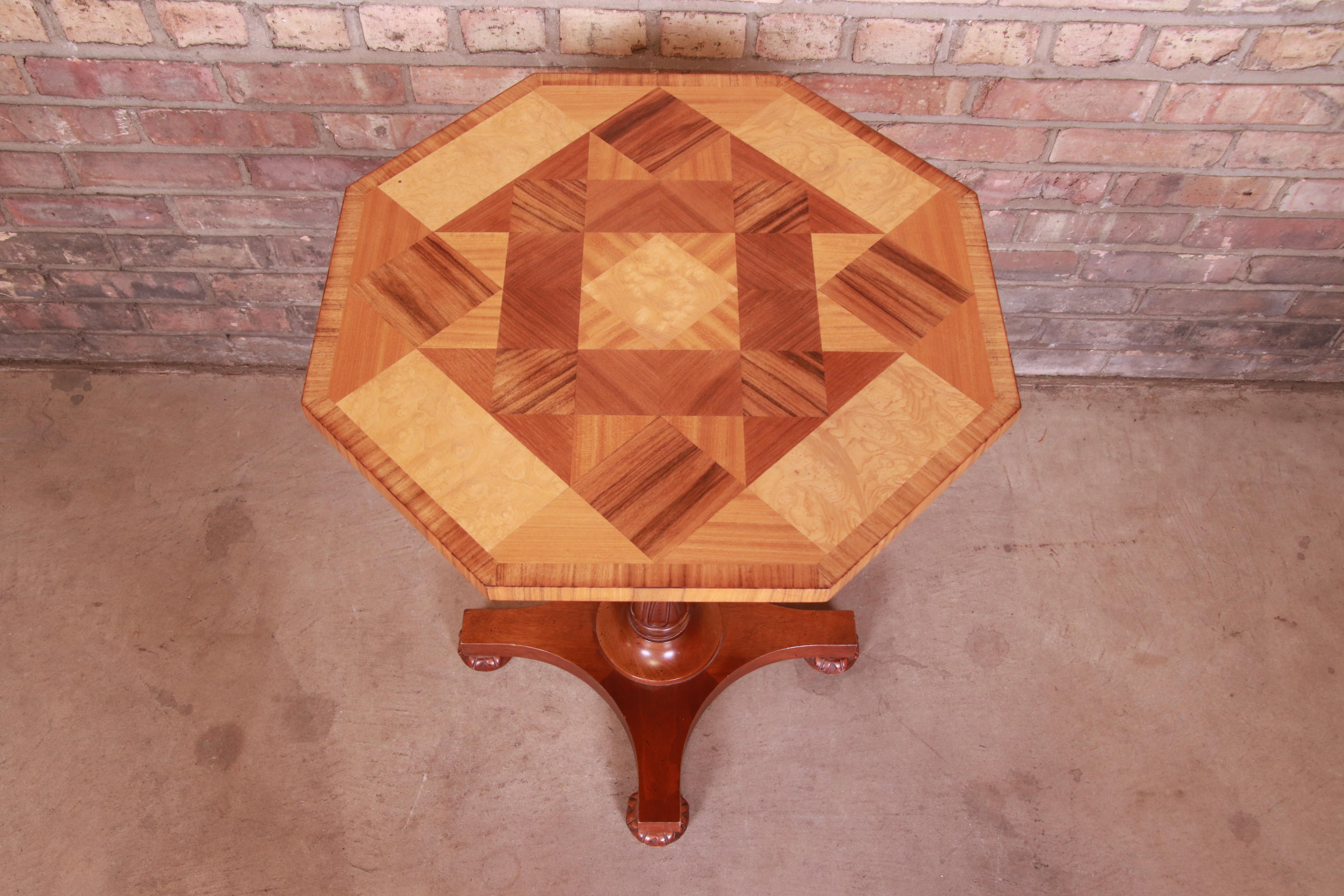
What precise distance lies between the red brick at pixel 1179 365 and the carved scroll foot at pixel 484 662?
54.3 inches

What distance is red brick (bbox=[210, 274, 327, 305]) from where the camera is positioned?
5.78 feet

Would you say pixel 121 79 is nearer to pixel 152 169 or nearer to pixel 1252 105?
pixel 152 169

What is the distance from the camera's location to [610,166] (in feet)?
3.87

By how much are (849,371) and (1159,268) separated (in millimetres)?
1055

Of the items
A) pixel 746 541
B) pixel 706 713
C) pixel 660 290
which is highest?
pixel 660 290

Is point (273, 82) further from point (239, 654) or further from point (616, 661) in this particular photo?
point (616, 661)

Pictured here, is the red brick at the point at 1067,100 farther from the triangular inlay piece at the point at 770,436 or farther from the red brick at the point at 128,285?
the red brick at the point at 128,285

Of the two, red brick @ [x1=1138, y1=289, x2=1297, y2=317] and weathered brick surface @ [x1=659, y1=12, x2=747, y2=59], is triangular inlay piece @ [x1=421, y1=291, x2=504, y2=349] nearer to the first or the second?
weathered brick surface @ [x1=659, y1=12, x2=747, y2=59]

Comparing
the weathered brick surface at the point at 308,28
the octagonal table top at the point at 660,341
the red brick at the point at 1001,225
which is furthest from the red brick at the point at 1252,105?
the weathered brick surface at the point at 308,28

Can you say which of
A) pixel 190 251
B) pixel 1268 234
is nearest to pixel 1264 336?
pixel 1268 234

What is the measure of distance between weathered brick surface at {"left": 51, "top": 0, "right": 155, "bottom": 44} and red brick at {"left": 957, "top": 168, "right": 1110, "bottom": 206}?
4.23 ft

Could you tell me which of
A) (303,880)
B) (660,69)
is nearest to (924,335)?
(660,69)

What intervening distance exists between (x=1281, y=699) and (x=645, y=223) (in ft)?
4.41

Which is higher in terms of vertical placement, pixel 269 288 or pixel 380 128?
pixel 380 128
